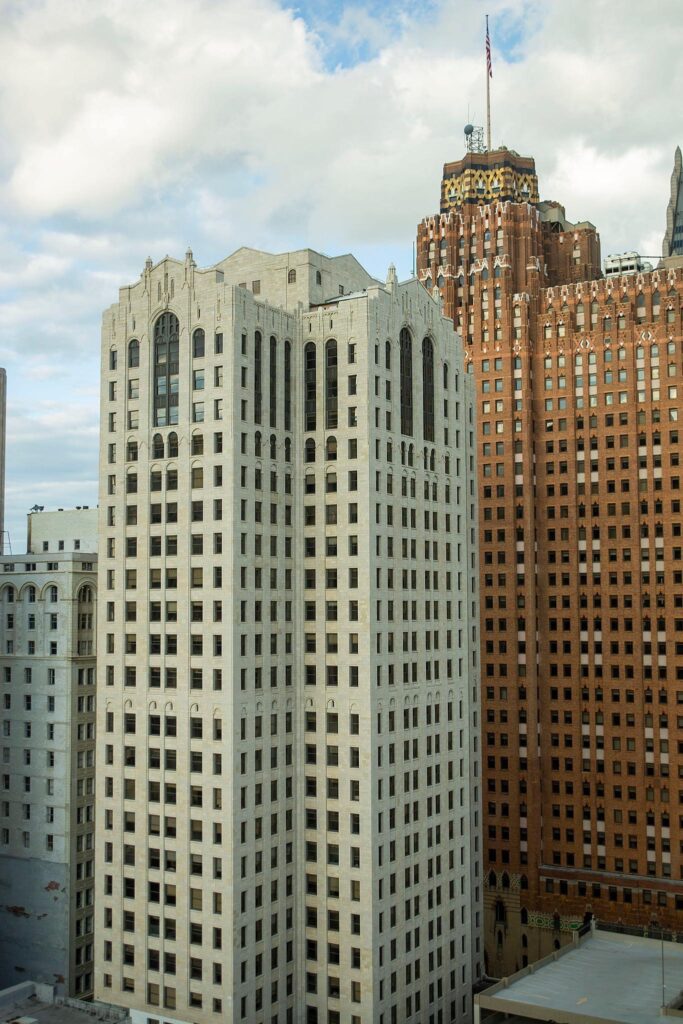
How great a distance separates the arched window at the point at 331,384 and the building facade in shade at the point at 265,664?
0.22 m

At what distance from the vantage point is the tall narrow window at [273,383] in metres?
106

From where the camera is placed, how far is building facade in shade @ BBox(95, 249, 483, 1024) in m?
97.5

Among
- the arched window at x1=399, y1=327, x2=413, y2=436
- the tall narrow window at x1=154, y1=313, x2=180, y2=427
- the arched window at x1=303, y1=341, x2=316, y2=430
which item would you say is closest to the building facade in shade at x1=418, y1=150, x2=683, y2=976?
the arched window at x1=399, y1=327, x2=413, y2=436

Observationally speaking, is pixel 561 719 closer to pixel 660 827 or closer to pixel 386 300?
pixel 660 827

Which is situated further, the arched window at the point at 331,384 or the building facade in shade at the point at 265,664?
the arched window at the point at 331,384

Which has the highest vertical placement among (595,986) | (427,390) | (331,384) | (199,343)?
(199,343)

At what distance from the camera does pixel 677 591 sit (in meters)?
151

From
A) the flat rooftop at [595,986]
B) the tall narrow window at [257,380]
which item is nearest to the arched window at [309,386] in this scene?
the tall narrow window at [257,380]

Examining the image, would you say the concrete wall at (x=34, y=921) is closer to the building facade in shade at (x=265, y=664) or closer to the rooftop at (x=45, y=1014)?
the rooftop at (x=45, y=1014)

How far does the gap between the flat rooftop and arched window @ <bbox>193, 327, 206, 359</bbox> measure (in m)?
65.8

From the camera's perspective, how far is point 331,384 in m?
108

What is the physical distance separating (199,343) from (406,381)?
2401cm

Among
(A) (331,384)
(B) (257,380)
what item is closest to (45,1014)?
(B) (257,380)

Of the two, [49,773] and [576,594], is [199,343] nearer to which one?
[49,773]
